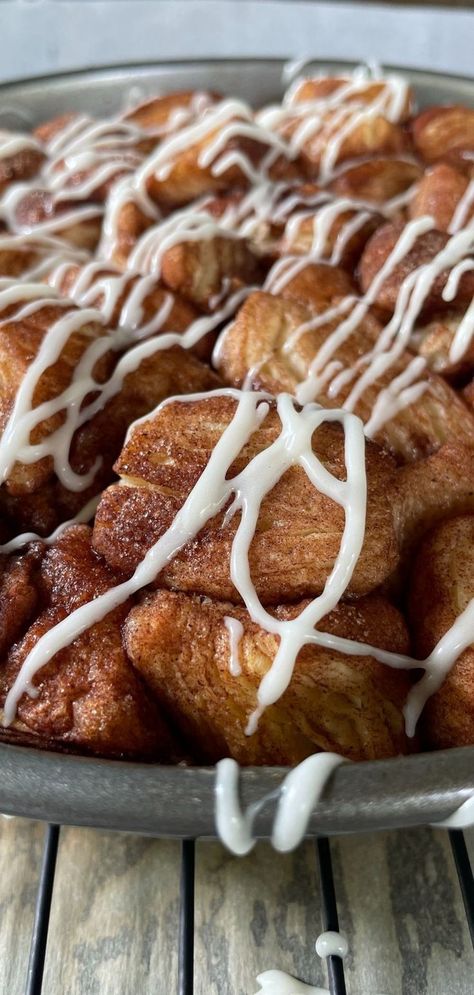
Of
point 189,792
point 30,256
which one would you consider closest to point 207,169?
point 30,256

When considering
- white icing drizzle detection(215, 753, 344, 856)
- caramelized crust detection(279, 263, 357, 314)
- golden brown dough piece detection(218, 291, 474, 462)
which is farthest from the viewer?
caramelized crust detection(279, 263, 357, 314)

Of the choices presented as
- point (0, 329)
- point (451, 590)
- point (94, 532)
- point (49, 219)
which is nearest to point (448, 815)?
point (451, 590)

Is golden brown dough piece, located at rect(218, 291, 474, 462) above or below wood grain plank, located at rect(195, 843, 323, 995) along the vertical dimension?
above

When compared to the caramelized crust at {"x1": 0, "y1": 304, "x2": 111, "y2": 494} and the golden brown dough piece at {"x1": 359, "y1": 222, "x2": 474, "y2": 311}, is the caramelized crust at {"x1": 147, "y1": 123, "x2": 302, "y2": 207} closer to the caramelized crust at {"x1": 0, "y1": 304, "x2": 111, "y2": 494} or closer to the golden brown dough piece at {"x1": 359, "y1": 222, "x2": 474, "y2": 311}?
the golden brown dough piece at {"x1": 359, "y1": 222, "x2": 474, "y2": 311}

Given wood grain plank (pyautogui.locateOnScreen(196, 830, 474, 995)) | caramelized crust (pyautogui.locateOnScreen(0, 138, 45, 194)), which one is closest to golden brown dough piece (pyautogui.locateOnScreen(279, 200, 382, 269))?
caramelized crust (pyautogui.locateOnScreen(0, 138, 45, 194))

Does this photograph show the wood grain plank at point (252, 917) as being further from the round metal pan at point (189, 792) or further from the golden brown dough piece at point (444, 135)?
the golden brown dough piece at point (444, 135)

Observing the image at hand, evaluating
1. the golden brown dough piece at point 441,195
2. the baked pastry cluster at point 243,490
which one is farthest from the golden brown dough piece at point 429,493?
the golden brown dough piece at point 441,195

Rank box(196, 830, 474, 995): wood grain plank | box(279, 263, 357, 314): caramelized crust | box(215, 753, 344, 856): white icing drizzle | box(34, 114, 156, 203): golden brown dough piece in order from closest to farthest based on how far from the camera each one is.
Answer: box(215, 753, 344, 856): white icing drizzle
box(196, 830, 474, 995): wood grain plank
box(279, 263, 357, 314): caramelized crust
box(34, 114, 156, 203): golden brown dough piece

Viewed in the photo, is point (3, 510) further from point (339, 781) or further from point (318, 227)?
point (318, 227)
